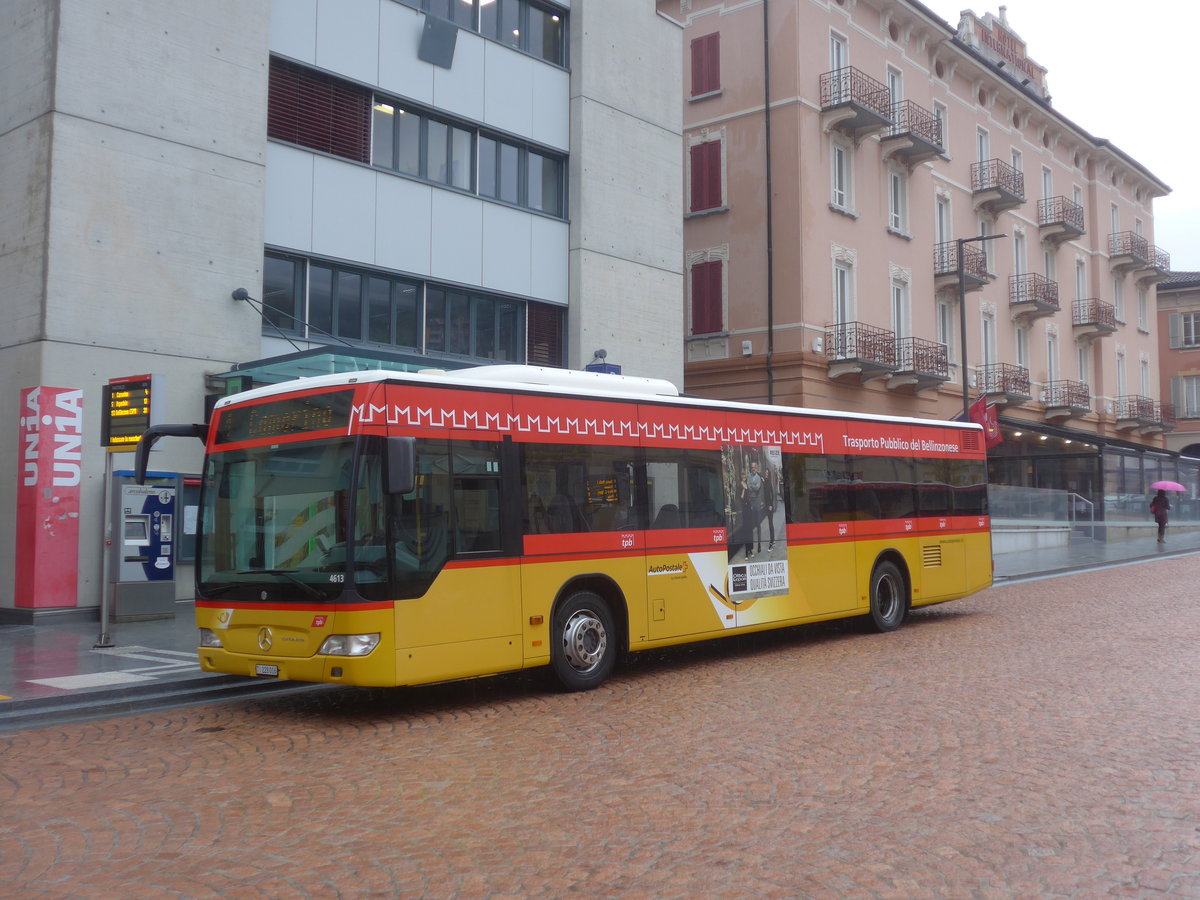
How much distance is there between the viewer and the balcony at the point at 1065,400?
43406 mm

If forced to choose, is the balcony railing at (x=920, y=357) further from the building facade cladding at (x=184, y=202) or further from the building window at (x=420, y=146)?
the building window at (x=420, y=146)

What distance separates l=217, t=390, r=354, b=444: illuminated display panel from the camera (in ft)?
30.6

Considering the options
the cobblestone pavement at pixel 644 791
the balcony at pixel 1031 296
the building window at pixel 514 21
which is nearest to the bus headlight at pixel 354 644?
the cobblestone pavement at pixel 644 791

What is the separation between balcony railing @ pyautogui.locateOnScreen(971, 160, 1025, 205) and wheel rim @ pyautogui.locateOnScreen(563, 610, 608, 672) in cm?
3299

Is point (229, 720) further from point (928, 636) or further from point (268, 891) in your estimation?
point (928, 636)

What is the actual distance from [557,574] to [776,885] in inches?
223

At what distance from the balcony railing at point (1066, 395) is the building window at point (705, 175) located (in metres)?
18.0

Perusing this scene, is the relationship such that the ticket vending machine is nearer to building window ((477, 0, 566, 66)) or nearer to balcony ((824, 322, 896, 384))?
building window ((477, 0, 566, 66))

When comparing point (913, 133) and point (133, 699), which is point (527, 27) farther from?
point (133, 699)

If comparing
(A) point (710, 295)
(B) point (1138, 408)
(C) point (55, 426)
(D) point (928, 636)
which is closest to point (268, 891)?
(D) point (928, 636)

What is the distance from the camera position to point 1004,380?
1550 inches

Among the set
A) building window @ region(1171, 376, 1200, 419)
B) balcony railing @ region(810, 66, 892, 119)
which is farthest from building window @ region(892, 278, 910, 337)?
building window @ region(1171, 376, 1200, 419)

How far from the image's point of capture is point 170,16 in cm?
1739

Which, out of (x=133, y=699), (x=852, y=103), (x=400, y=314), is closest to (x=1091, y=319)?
(x=852, y=103)
